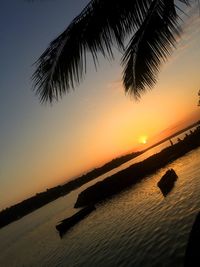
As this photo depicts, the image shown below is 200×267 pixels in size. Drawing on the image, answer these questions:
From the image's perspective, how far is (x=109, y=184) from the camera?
46094 millimetres

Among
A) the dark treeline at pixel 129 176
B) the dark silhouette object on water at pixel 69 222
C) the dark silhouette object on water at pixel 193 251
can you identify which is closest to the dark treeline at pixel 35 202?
the dark treeline at pixel 129 176

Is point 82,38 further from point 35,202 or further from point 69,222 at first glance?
point 35,202

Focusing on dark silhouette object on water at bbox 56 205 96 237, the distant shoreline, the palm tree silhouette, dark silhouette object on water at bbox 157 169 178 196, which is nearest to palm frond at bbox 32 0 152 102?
the palm tree silhouette

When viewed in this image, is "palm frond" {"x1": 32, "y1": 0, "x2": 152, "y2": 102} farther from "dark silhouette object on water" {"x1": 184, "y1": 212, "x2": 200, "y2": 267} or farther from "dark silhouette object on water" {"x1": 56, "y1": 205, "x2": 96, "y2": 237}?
"dark silhouette object on water" {"x1": 56, "y1": 205, "x2": 96, "y2": 237}

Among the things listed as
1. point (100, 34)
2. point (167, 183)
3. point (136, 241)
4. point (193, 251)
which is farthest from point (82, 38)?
point (167, 183)

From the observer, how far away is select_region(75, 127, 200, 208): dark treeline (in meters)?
44.9

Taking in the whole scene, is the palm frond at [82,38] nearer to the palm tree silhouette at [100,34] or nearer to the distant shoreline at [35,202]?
the palm tree silhouette at [100,34]

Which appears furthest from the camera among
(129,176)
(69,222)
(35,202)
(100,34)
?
(35,202)

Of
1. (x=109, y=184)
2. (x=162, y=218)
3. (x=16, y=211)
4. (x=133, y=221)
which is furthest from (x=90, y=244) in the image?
(x=16, y=211)

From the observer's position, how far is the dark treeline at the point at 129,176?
4491 cm

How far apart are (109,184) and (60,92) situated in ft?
134

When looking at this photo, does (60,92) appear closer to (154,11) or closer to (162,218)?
(154,11)

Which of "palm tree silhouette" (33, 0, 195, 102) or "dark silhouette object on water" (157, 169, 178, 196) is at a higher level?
"palm tree silhouette" (33, 0, 195, 102)

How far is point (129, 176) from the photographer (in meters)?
48.0
